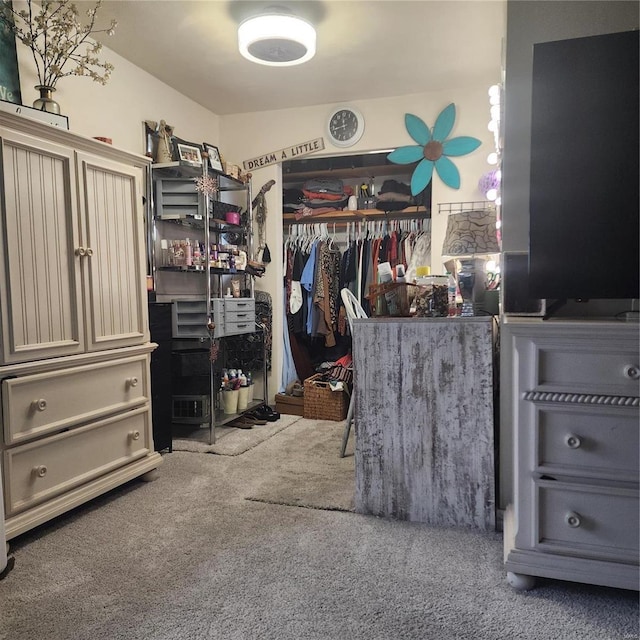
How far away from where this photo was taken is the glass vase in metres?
2.27

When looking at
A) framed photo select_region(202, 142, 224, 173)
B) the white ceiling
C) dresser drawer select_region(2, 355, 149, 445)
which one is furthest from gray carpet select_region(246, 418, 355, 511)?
the white ceiling

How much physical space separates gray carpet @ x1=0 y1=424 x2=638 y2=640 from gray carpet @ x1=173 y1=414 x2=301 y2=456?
0.78 metres

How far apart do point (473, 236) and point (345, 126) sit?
80.2 inches

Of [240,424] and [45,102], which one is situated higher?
[45,102]

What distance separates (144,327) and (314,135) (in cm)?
226

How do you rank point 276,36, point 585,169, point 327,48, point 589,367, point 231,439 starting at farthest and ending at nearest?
1. point 231,439
2. point 327,48
3. point 276,36
4. point 585,169
5. point 589,367

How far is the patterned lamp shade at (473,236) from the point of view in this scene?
2.26 m

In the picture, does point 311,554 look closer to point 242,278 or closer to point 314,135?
point 242,278

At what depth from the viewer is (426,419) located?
6.57ft

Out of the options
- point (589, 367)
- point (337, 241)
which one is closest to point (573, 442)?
point (589, 367)

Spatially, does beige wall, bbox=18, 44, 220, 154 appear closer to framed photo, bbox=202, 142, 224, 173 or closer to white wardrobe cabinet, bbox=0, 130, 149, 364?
framed photo, bbox=202, 142, 224, 173

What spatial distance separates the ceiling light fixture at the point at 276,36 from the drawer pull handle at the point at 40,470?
7.34ft

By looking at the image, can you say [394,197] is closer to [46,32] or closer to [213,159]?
[213,159]

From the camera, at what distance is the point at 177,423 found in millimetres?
3369
